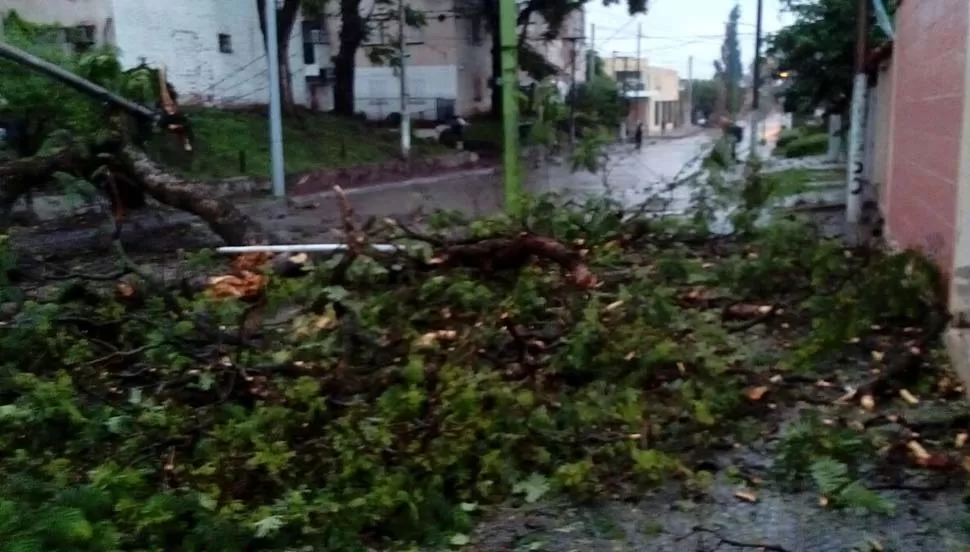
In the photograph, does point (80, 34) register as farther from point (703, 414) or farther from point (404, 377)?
point (703, 414)

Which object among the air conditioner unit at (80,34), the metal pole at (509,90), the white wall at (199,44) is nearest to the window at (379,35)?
the white wall at (199,44)

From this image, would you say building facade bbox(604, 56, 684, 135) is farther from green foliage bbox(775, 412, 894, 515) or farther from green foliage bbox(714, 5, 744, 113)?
green foliage bbox(775, 412, 894, 515)

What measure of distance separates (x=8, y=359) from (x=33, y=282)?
1512 mm

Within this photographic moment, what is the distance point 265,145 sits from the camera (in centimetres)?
2244

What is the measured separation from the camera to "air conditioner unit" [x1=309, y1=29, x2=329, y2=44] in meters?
34.8

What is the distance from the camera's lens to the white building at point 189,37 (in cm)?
2097

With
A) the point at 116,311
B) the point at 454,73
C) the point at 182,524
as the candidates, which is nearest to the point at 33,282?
the point at 116,311

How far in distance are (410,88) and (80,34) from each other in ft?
66.4

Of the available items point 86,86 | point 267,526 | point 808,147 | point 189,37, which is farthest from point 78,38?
point 808,147

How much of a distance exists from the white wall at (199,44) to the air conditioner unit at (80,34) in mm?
855

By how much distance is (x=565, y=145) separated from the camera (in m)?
10.4

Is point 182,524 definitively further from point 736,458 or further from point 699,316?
point 699,316

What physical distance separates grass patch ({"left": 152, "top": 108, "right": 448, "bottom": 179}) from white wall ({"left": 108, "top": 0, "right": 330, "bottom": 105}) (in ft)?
4.65

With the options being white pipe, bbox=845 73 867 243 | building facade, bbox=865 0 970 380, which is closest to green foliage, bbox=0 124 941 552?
building facade, bbox=865 0 970 380
